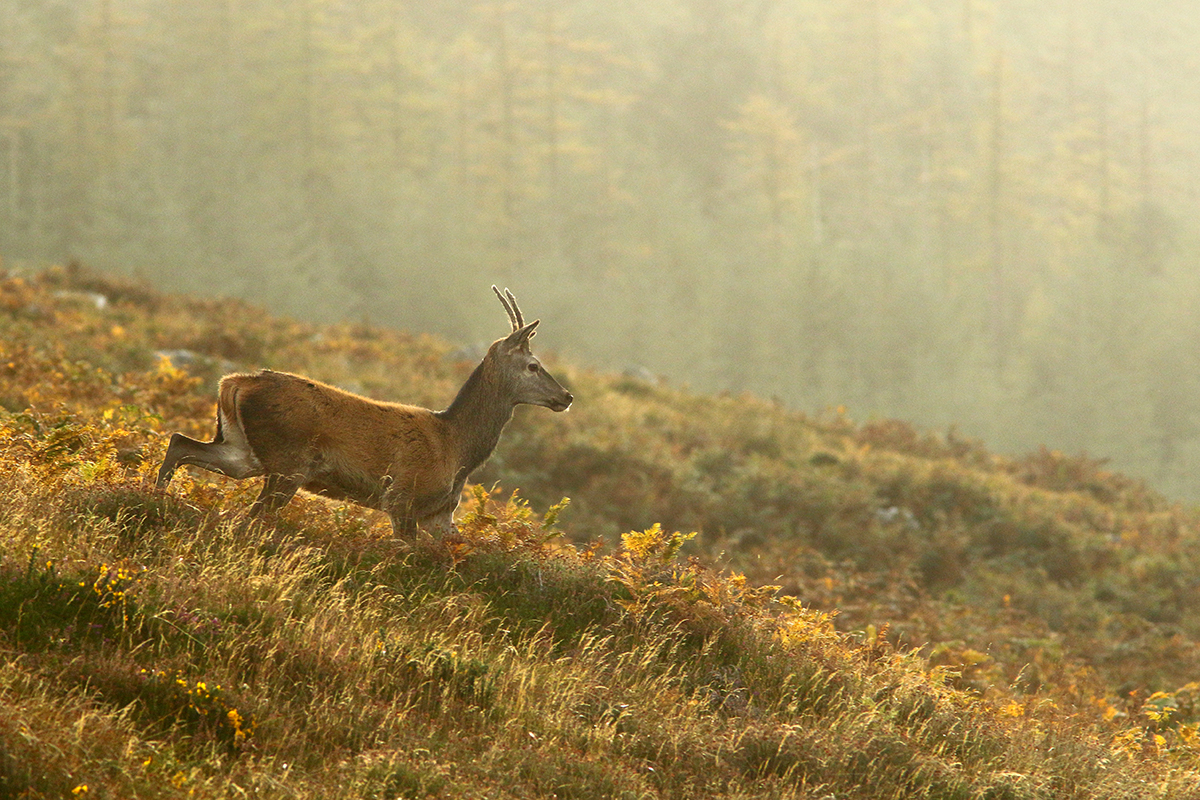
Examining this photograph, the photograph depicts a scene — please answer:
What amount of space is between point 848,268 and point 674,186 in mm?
10014

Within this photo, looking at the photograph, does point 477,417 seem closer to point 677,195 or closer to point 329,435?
point 329,435

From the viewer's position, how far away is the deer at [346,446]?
7199mm

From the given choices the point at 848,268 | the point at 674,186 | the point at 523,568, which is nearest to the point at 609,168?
the point at 674,186

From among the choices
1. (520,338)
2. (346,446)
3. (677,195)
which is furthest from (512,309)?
(677,195)

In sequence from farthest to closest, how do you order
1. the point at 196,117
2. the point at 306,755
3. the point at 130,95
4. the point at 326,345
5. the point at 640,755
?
the point at 130,95 → the point at 196,117 → the point at 326,345 → the point at 640,755 → the point at 306,755

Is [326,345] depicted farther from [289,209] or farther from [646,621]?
[289,209]

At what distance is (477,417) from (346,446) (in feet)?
3.95

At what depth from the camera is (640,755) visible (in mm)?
5941

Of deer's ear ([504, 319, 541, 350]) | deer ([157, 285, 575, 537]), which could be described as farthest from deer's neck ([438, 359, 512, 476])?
deer's ear ([504, 319, 541, 350])

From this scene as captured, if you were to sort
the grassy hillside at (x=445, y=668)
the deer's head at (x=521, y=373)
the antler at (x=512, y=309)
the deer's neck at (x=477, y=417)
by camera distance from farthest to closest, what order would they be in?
the deer's head at (x=521, y=373) < the antler at (x=512, y=309) < the deer's neck at (x=477, y=417) < the grassy hillside at (x=445, y=668)

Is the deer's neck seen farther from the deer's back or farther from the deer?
the deer's back

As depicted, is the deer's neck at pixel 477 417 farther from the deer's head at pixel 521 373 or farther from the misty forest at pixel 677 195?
the misty forest at pixel 677 195

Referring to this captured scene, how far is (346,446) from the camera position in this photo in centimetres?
741

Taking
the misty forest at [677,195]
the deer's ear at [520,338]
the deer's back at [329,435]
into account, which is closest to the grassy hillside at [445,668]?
the deer's back at [329,435]
